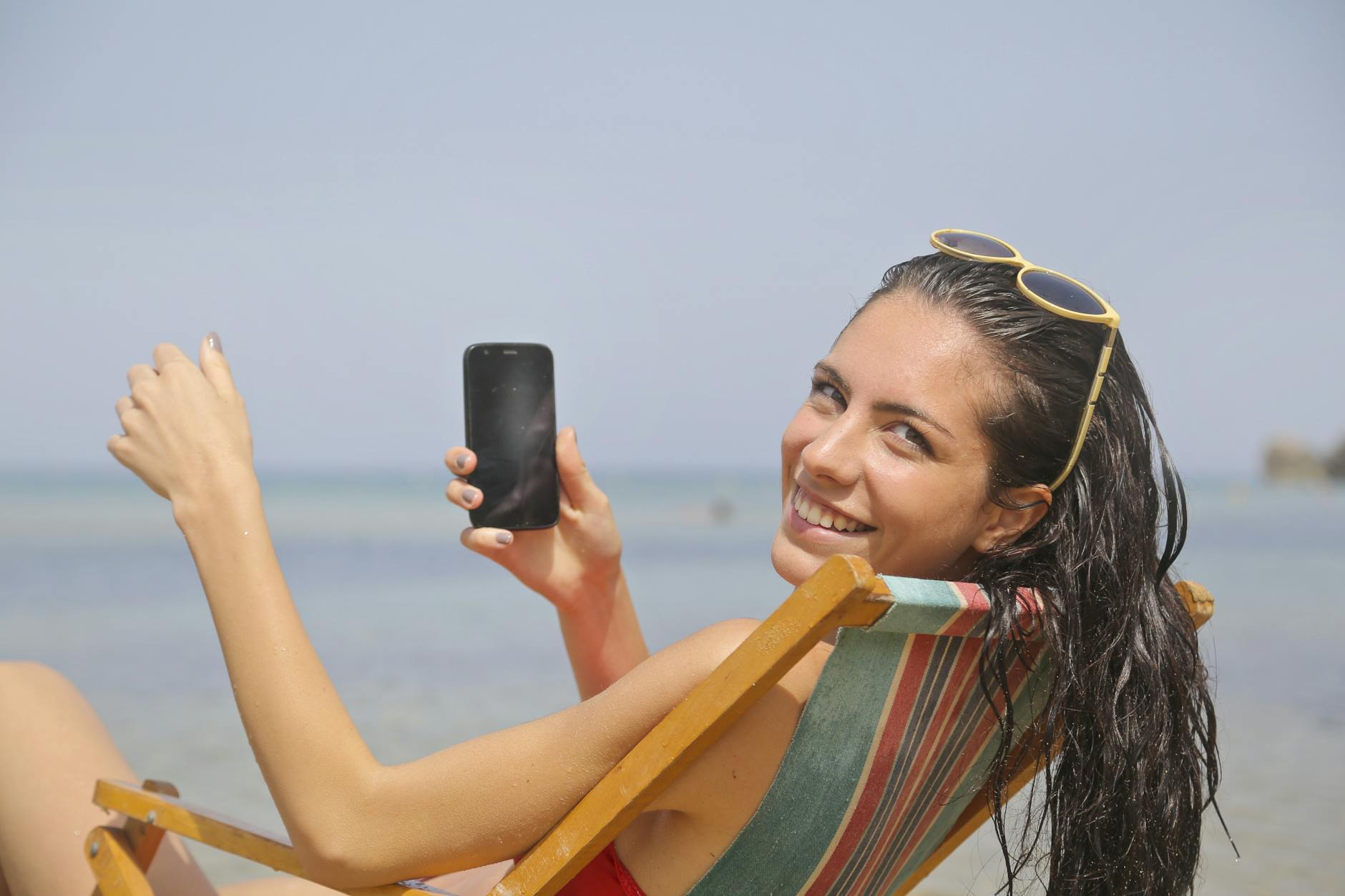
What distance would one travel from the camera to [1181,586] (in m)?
1.88

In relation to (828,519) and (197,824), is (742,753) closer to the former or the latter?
(828,519)

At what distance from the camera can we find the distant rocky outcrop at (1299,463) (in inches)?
1785

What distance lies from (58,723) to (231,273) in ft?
138

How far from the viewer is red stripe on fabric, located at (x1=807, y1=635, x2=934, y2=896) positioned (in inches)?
59.3

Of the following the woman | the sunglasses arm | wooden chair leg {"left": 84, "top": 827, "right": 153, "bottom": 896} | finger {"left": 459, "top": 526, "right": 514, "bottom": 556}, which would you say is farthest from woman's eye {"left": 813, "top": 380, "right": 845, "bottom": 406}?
wooden chair leg {"left": 84, "top": 827, "right": 153, "bottom": 896}

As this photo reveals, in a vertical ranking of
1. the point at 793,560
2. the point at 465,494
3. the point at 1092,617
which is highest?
the point at 465,494

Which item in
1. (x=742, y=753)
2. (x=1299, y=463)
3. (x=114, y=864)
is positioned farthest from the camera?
(x=1299, y=463)

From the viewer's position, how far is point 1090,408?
5.89 ft

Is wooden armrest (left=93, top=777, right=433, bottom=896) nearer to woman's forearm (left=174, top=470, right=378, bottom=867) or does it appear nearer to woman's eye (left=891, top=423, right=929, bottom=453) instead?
woman's forearm (left=174, top=470, right=378, bottom=867)

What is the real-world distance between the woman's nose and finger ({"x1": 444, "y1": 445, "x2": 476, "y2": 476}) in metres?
0.71

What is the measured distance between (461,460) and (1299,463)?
52.8m

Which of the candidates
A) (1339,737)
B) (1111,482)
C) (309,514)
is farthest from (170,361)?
(309,514)

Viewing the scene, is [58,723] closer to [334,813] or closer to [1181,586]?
[334,813]

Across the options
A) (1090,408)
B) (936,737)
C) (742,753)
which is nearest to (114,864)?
(742,753)
